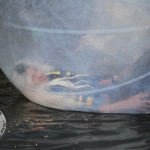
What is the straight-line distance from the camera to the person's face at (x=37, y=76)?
256 cm

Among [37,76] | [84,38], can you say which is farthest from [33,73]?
[84,38]

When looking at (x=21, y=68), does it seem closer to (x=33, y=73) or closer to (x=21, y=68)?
(x=21, y=68)

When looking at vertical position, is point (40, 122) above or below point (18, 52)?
below

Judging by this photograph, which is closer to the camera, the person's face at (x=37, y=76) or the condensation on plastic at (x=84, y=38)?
the condensation on plastic at (x=84, y=38)

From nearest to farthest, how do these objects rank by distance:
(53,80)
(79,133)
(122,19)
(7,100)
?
1. (79,133)
2. (122,19)
3. (53,80)
4. (7,100)

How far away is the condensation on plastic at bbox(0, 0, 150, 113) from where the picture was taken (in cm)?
236

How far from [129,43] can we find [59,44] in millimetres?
465

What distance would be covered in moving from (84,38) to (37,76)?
0.46 meters

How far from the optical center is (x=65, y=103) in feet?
8.52

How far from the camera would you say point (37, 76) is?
2.59 meters

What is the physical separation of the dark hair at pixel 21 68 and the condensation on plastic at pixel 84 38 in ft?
0.13

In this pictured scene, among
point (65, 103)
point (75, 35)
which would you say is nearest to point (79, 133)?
point (65, 103)

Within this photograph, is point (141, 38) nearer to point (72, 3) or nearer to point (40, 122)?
point (72, 3)

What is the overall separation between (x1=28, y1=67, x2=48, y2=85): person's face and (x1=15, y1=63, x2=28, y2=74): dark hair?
0.16ft
